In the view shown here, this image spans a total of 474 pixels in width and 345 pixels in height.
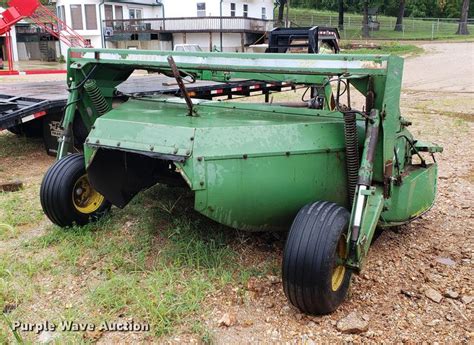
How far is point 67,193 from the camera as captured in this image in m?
4.07

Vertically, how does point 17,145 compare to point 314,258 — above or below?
below

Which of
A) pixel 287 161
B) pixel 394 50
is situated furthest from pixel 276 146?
pixel 394 50

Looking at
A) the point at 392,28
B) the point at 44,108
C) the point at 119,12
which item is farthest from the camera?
the point at 392,28

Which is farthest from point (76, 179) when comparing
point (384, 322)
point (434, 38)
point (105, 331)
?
point (434, 38)

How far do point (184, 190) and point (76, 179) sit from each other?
119 cm

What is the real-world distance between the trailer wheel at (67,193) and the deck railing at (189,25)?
30085 millimetres

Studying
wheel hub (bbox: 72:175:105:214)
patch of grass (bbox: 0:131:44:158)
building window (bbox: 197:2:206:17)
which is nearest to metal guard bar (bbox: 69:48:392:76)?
wheel hub (bbox: 72:175:105:214)

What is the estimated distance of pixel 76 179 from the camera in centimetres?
414

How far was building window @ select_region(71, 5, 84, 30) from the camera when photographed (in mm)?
35281

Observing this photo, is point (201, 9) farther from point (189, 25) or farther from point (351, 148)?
point (351, 148)

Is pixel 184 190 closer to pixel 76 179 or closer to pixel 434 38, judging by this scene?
pixel 76 179

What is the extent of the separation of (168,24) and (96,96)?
3151 cm

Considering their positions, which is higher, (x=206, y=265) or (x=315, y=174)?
(x=315, y=174)

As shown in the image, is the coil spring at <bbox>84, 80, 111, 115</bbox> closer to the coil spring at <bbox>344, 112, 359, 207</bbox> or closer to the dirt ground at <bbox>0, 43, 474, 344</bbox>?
the dirt ground at <bbox>0, 43, 474, 344</bbox>
